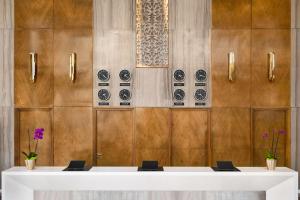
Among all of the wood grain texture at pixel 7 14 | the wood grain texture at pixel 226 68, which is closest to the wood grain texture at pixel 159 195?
the wood grain texture at pixel 226 68

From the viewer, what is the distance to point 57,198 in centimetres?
321

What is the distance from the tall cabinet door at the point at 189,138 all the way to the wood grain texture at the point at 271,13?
143cm

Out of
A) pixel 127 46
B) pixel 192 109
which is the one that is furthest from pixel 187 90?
pixel 127 46

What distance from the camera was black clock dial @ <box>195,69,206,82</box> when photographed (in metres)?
4.53

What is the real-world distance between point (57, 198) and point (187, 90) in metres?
2.20

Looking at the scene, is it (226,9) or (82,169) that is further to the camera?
(226,9)

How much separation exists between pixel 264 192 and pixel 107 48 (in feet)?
8.70

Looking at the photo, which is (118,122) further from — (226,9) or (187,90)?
(226,9)

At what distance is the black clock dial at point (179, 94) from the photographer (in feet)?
14.9

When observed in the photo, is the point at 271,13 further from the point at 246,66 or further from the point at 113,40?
the point at 113,40

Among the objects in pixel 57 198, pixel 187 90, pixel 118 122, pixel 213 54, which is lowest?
pixel 57 198

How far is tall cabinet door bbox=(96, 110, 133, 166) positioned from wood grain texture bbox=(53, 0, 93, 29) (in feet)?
4.00

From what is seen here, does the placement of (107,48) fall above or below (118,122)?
above

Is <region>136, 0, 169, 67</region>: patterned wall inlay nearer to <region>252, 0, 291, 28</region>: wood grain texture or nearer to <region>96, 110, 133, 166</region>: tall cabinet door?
<region>96, 110, 133, 166</region>: tall cabinet door
